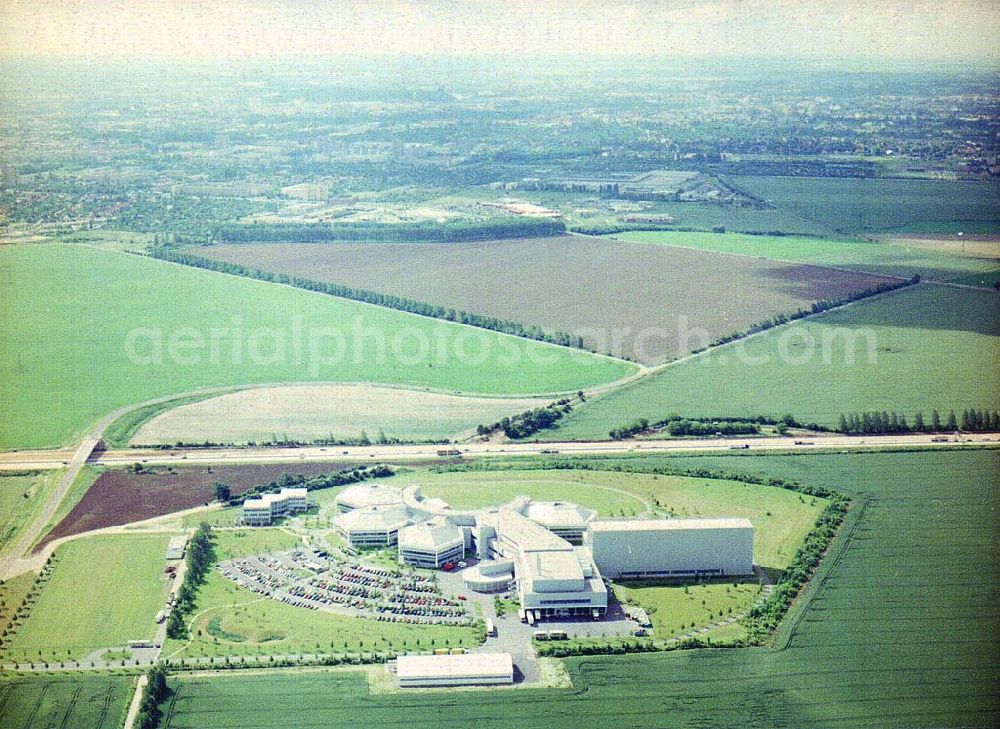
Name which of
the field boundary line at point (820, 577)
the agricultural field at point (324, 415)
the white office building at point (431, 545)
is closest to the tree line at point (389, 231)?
the agricultural field at point (324, 415)

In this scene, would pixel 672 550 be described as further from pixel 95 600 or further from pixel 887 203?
pixel 887 203

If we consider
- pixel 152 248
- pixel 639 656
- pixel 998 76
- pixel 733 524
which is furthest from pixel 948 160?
pixel 639 656

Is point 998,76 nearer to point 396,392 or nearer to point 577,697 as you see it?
point 396,392

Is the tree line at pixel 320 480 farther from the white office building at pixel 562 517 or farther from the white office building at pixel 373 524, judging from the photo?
the white office building at pixel 562 517

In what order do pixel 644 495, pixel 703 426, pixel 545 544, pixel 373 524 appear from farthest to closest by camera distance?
pixel 703 426, pixel 644 495, pixel 373 524, pixel 545 544

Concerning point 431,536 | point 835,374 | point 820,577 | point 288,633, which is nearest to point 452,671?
point 288,633

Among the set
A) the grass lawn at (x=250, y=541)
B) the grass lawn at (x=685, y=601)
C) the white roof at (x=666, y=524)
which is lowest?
the grass lawn at (x=685, y=601)
